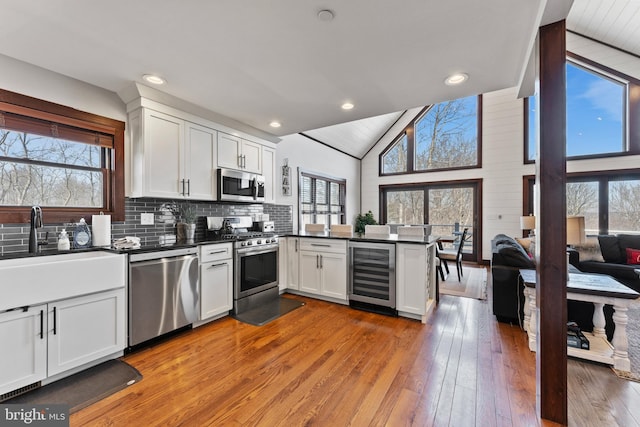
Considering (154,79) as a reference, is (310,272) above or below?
below

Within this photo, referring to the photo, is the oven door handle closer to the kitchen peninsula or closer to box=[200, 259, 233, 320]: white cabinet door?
box=[200, 259, 233, 320]: white cabinet door

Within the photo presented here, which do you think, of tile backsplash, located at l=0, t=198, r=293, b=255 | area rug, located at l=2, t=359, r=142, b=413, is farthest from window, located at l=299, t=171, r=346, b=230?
area rug, located at l=2, t=359, r=142, b=413

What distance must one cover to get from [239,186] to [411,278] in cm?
239

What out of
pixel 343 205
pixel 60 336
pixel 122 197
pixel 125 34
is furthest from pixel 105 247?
pixel 343 205

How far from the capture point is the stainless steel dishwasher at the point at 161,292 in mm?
2381

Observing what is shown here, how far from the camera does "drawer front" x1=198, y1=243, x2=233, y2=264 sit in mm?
2922

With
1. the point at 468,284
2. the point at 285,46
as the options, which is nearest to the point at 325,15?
the point at 285,46

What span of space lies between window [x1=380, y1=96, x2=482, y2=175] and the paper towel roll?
20.6 ft

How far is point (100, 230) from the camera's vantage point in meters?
2.55

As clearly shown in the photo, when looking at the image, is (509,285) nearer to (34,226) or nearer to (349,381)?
(349,381)

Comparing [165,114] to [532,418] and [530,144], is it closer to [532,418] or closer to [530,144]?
[532,418]

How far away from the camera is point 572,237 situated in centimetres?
196

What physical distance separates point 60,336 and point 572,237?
12.1 feet

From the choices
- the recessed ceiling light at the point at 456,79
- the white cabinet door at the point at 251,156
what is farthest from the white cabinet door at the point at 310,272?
the recessed ceiling light at the point at 456,79
